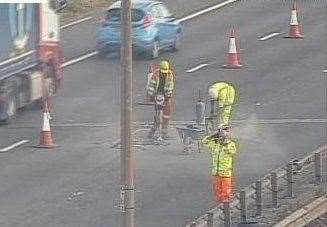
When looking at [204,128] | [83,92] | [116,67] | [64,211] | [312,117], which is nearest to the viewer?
[64,211]

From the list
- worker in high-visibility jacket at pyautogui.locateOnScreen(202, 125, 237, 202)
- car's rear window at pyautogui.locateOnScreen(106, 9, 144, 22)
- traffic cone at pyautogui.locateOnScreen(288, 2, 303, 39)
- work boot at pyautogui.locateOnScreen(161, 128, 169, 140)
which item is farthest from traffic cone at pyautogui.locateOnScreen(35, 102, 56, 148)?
traffic cone at pyautogui.locateOnScreen(288, 2, 303, 39)

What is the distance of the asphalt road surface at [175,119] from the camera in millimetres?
25703

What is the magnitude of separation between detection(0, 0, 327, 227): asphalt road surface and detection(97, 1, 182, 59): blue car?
0.42 m

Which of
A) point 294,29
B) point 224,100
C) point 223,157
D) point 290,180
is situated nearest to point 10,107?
point 224,100

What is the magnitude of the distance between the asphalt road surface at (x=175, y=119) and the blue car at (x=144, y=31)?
1.37 feet

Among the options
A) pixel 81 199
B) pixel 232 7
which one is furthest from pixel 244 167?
pixel 232 7

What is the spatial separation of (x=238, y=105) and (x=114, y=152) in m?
5.91

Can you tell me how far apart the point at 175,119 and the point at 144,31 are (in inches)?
313

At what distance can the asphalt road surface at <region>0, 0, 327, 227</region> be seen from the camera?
25.7 meters

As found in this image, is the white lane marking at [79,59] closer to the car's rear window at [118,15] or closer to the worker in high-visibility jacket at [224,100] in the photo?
Answer: the car's rear window at [118,15]

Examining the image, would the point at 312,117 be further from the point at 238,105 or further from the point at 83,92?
the point at 83,92

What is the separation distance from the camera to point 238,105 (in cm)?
3512

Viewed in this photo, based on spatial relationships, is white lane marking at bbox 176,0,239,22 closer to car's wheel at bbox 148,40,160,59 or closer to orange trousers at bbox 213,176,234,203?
car's wheel at bbox 148,40,160,59

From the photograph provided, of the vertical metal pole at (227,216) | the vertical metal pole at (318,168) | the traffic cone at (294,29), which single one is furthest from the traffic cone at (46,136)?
the traffic cone at (294,29)
